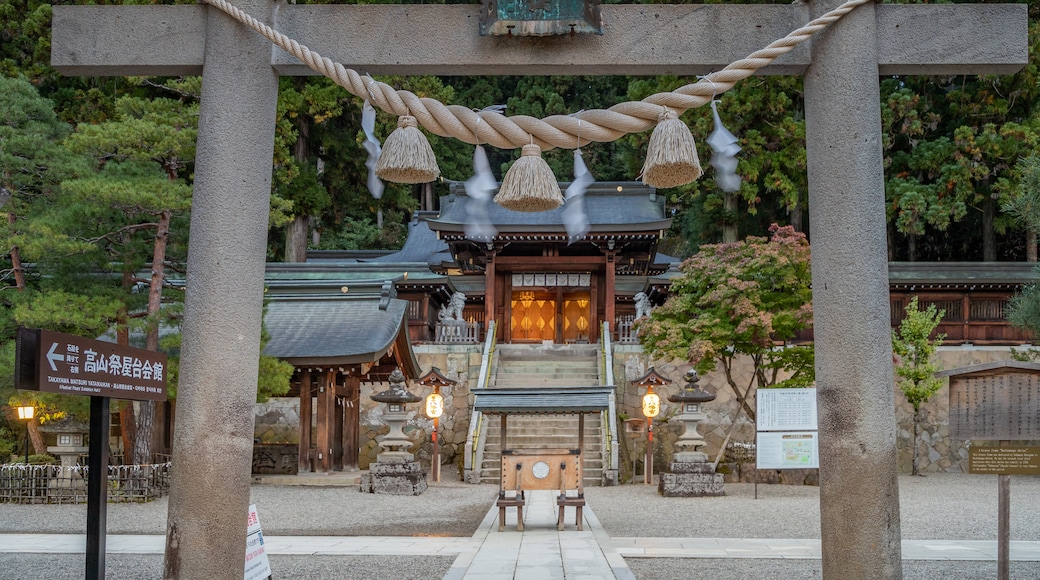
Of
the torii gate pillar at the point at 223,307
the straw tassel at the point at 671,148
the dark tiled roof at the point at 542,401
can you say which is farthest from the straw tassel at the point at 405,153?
the dark tiled roof at the point at 542,401

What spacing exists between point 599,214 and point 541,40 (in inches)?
780

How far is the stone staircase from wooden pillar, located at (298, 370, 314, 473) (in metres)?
3.21

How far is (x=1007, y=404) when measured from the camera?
5.79m

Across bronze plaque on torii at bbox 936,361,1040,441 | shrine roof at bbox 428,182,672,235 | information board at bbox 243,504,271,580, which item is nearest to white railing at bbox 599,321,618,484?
shrine roof at bbox 428,182,672,235

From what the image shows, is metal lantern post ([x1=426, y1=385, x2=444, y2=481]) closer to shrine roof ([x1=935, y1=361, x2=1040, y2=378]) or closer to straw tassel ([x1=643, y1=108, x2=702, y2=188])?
shrine roof ([x1=935, y1=361, x2=1040, y2=378])

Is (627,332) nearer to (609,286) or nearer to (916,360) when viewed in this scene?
(609,286)

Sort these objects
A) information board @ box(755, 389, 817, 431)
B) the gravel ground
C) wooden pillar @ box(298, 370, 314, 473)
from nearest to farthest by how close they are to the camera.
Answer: the gravel ground → information board @ box(755, 389, 817, 431) → wooden pillar @ box(298, 370, 314, 473)

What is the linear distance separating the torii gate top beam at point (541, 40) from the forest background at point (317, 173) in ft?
10.9

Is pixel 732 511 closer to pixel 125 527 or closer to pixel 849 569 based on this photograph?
pixel 125 527

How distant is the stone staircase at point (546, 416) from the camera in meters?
17.0

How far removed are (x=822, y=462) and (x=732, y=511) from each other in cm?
852

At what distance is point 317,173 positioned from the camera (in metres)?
26.6

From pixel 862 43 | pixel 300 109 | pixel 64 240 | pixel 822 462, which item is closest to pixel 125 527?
pixel 64 240

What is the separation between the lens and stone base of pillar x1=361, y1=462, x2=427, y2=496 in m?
14.9
